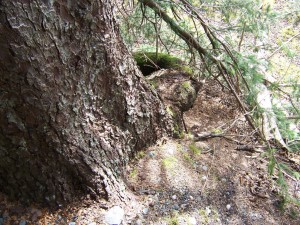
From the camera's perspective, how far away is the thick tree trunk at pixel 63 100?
4.77 feet

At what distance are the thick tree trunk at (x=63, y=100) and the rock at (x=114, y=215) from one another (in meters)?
0.11

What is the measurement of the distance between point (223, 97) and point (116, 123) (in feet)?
5.92

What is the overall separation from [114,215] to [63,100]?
2.91 feet

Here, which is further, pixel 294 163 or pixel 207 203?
pixel 294 163

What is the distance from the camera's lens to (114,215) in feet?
6.49

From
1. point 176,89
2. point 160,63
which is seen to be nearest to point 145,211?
point 176,89

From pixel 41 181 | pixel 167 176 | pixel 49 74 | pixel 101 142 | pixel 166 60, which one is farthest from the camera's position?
pixel 166 60

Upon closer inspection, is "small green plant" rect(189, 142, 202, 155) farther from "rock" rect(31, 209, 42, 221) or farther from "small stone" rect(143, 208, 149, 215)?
"rock" rect(31, 209, 42, 221)

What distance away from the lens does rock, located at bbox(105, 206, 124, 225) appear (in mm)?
→ 1958

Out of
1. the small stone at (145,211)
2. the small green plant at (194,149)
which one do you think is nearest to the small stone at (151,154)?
the small green plant at (194,149)

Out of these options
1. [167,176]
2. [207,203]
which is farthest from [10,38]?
[207,203]

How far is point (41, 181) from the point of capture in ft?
6.17

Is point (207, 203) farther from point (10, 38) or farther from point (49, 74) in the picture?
point (10, 38)

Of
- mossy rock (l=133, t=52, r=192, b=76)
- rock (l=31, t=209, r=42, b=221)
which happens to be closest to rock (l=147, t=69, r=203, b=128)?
mossy rock (l=133, t=52, r=192, b=76)
